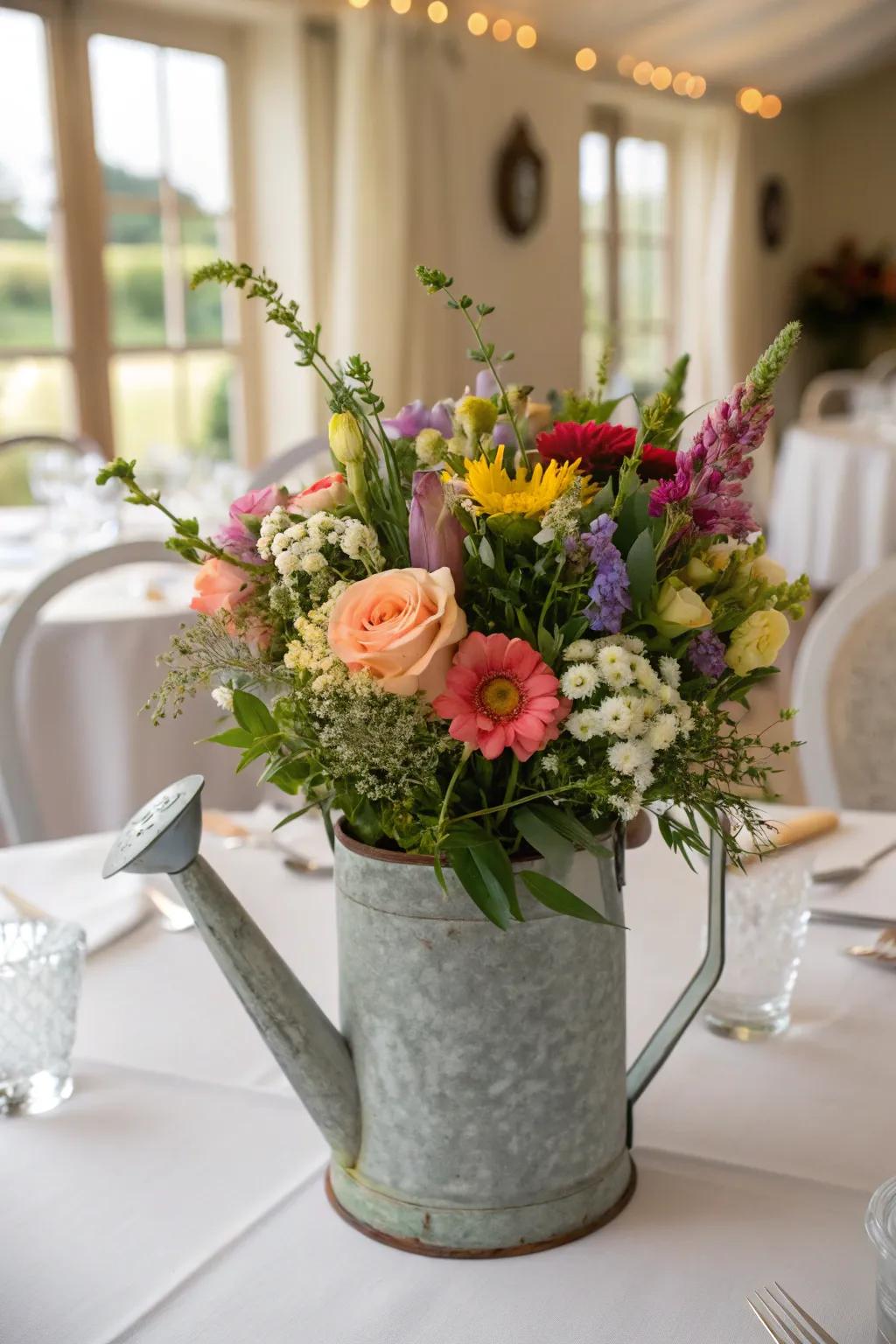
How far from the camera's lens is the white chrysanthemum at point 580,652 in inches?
21.8

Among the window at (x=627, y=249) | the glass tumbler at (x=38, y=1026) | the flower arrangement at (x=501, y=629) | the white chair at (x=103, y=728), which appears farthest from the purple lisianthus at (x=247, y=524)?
the window at (x=627, y=249)

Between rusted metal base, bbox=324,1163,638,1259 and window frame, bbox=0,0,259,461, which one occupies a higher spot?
window frame, bbox=0,0,259,461

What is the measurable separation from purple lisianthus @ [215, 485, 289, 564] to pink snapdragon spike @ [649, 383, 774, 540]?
0.19 meters

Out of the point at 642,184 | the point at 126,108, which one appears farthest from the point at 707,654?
the point at 642,184

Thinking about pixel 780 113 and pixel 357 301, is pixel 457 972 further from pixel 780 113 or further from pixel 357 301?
pixel 780 113

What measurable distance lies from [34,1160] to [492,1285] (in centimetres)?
28

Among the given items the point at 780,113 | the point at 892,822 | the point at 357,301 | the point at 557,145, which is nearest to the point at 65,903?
the point at 892,822

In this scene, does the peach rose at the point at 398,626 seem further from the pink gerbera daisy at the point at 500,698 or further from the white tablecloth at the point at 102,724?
the white tablecloth at the point at 102,724

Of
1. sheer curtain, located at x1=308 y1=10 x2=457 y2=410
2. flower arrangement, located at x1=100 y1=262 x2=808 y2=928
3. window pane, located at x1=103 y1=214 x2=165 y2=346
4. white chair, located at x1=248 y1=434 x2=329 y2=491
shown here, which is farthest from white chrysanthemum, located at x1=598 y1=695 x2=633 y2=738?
sheer curtain, located at x1=308 y1=10 x2=457 y2=410

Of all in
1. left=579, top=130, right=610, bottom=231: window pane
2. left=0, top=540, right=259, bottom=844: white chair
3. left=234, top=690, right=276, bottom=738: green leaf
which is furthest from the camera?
left=579, top=130, right=610, bottom=231: window pane

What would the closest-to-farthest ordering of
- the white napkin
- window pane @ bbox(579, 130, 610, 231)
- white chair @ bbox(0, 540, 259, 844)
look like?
the white napkin
white chair @ bbox(0, 540, 259, 844)
window pane @ bbox(579, 130, 610, 231)

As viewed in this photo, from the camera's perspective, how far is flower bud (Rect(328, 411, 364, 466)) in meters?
0.59

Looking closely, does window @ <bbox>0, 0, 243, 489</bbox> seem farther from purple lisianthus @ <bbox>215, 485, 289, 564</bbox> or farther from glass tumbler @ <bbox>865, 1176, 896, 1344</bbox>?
glass tumbler @ <bbox>865, 1176, 896, 1344</bbox>

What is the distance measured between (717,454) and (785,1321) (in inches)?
15.0
